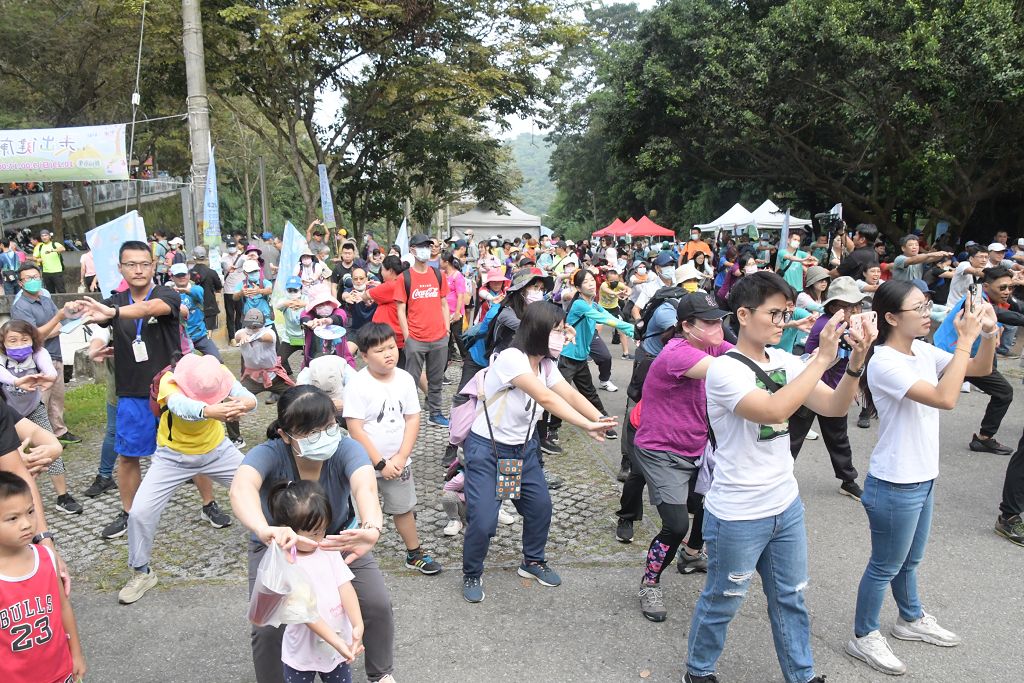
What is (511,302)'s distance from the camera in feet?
16.5

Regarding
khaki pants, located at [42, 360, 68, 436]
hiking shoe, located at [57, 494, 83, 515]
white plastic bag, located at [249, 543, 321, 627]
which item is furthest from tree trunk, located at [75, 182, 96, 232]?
white plastic bag, located at [249, 543, 321, 627]

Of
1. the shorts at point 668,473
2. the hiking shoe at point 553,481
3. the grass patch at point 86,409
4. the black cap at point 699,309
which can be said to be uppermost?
the black cap at point 699,309

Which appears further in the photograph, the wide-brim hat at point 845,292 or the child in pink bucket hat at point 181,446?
the wide-brim hat at point 845,292

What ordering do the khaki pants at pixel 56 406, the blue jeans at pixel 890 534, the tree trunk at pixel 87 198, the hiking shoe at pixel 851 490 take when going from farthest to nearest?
the tree trunk at pixel 87 198 → the khaki pants at pixel 56 406 → the hiking shoe at pixel 851 490 → the blue jeans at pixel 890 534

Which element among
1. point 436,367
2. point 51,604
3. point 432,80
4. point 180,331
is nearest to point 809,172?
point 432,80

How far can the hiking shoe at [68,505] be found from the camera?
526 centimetres

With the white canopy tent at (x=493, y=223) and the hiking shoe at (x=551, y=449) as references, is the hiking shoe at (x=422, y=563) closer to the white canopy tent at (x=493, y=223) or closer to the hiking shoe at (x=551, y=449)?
the hiking shoe at (x=551, y=449)

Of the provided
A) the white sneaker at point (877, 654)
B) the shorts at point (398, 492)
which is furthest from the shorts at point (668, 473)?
the shorts at point (398, 492)

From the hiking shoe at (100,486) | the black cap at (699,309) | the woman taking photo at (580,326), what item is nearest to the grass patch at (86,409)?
the hiking shoe at (100,486)

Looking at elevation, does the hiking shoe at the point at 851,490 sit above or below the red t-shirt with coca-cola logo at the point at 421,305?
below

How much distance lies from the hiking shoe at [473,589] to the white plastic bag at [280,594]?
1.74m

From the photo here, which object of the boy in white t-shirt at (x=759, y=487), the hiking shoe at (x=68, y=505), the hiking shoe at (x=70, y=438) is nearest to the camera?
the boy in white t-shirt at (x=759, y=487)

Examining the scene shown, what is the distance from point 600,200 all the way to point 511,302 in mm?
39807

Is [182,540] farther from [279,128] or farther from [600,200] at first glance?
[600,200]
